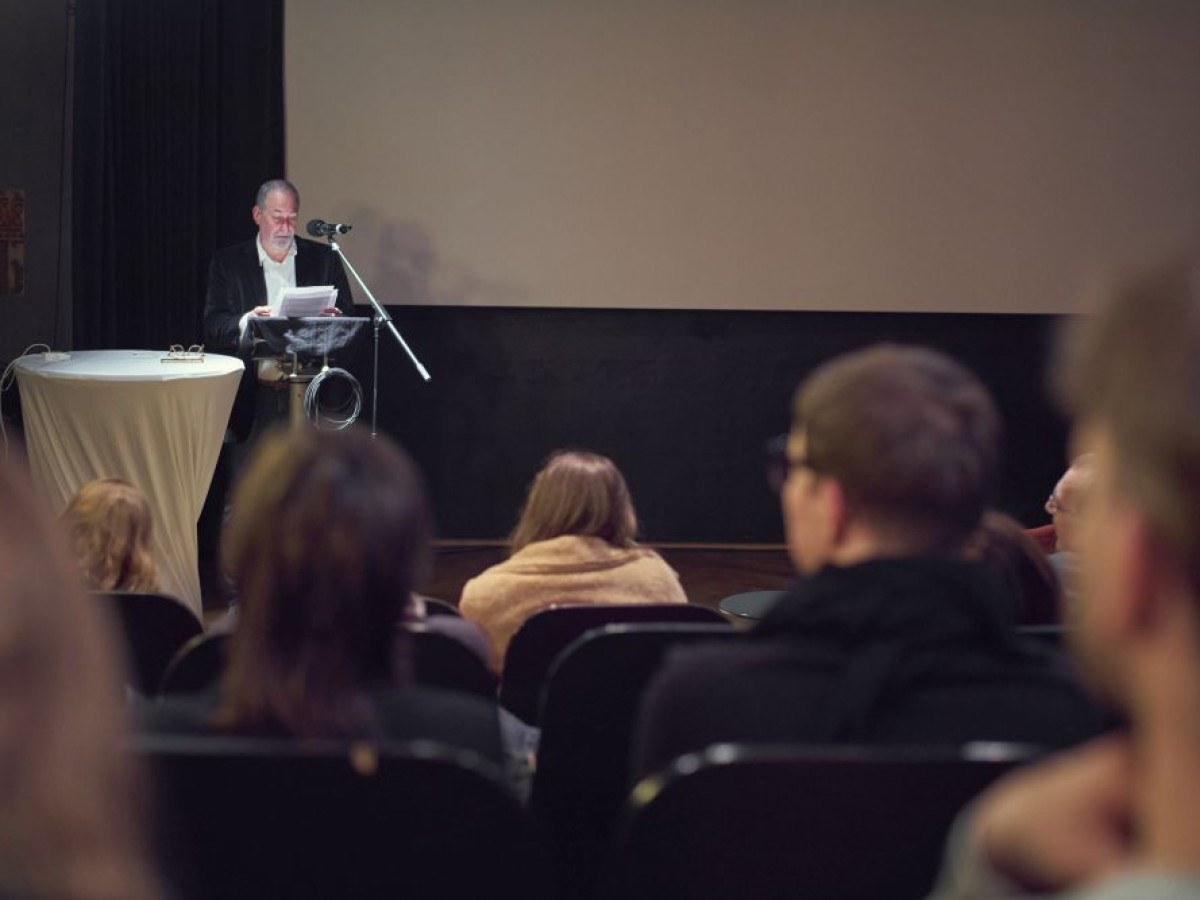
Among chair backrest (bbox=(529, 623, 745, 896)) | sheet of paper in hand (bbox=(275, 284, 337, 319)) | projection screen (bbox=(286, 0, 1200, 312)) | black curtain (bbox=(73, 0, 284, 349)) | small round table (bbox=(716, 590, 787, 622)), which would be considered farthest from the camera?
projection screen (bbox=(286, 0, 1200, 312))

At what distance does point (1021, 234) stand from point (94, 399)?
159 inches

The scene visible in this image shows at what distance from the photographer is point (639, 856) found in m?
1.32

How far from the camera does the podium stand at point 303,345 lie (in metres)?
5.12

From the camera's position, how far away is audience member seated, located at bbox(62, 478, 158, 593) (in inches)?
111

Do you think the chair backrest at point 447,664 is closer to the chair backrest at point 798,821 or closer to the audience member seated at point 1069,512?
the chair backrest at point 798,821

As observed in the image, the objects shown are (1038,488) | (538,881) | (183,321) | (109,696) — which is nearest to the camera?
(109,696)

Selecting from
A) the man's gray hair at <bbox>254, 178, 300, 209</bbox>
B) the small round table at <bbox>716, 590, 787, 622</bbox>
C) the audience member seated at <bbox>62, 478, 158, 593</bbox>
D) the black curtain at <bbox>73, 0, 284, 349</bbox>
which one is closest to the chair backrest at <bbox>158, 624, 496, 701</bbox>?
the audience member seated at <bbox>62, 478, 158, 593</bbox>

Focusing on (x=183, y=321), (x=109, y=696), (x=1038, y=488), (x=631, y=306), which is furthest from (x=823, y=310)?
(x=109, y=696)

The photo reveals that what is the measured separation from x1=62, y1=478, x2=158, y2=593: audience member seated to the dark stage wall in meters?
3.80

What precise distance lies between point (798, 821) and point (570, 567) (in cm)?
151

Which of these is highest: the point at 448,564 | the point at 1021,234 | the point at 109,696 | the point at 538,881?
the point at 1021,234

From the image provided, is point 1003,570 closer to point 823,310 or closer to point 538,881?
point 538,881

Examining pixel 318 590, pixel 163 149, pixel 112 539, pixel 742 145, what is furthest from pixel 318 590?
pixel 742 145

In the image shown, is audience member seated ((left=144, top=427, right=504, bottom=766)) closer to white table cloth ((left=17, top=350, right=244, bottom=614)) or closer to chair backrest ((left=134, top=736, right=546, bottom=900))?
chair backrest ((left=134, top=736, right=546, bottom=900))
